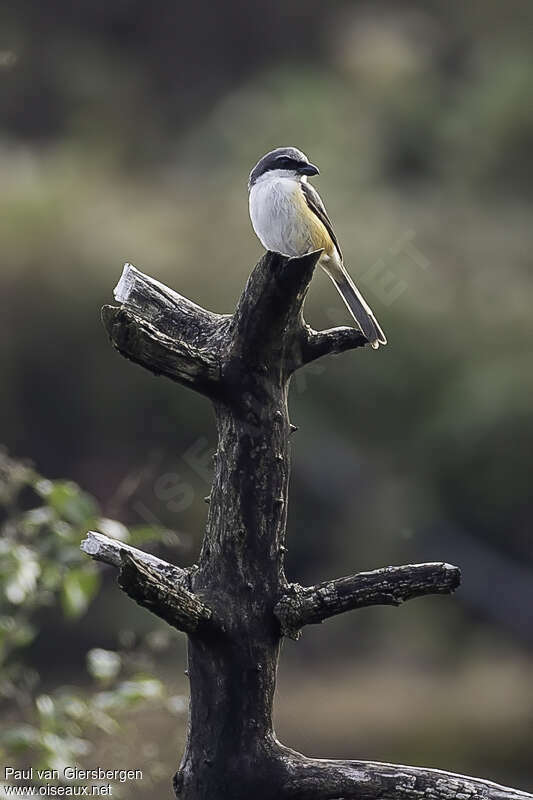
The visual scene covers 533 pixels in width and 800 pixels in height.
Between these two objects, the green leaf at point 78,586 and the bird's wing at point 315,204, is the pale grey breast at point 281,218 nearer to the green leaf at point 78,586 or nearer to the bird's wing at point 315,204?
the bird's wing at point 315,204

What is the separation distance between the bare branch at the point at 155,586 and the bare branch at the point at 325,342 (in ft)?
1.19

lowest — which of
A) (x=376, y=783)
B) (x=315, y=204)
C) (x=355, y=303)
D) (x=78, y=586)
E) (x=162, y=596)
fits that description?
(x=376, y=783)

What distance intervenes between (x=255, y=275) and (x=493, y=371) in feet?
14.9

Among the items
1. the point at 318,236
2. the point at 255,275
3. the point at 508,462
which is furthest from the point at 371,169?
the point at 255,275

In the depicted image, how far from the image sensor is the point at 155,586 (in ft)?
4.82

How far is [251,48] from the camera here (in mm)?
9773

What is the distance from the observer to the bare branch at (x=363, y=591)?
145 cm

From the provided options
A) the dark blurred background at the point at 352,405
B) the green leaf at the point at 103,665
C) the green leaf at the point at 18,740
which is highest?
the dark blurred background at the point at 352,405

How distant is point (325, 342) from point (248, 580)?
14.6 inches

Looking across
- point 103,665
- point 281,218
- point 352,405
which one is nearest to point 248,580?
point 103,665

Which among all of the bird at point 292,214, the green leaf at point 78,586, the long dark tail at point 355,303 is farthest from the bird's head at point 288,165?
the green leaf at point 78,586

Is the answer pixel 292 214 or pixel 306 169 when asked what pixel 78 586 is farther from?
pixel 306 169

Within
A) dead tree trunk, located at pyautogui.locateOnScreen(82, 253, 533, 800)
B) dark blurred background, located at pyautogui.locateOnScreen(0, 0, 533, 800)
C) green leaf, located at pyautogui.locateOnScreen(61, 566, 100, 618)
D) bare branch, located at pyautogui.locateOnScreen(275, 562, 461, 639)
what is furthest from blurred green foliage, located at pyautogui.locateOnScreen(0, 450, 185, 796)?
dark blurred background, located at pyautogui.locateOnScreen(0, 0, 533, 800)

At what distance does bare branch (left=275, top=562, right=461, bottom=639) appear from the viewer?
4.77 feet
